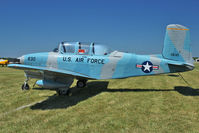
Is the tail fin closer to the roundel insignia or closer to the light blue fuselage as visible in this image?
the light blue fuselage

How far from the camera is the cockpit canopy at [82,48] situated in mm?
7656

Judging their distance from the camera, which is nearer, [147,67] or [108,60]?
[147,67]

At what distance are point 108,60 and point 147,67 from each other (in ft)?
6.69

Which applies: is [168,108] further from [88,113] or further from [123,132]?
[88,113]

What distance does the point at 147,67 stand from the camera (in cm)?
733

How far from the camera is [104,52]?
7.69 meters

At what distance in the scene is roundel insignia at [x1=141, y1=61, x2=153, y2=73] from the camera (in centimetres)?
732

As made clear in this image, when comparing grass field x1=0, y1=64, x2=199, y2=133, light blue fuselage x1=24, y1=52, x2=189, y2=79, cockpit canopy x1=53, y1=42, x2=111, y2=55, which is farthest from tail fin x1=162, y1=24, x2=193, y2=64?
cockpit canopy x1=53, y1=42, x2=111, y2=55

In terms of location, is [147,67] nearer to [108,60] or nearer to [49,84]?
[108,60]

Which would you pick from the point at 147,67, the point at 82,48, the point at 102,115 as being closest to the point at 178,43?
the point at 147,67

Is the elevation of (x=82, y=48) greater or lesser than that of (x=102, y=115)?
greater

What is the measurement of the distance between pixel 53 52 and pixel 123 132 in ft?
19.5

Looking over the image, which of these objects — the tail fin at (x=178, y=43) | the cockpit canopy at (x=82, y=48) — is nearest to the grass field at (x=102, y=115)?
the tail fin at (x=178, y=43)

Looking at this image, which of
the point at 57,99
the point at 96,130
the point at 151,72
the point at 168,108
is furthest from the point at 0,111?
the point at 151,72
